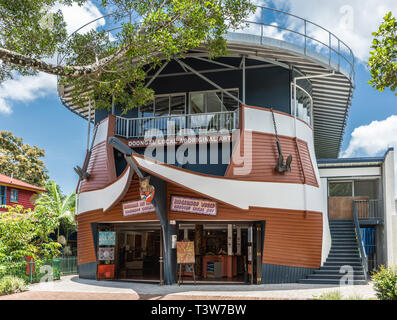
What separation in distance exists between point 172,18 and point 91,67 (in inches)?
112

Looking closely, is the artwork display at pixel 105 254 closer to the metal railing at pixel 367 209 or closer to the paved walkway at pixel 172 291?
the paved walkway at pixel 172 291

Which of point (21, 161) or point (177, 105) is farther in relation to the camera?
point (21, 161)

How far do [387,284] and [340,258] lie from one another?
24.4 ft

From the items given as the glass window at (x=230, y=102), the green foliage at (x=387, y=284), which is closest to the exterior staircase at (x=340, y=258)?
the green foliage at (x=387, y=284)

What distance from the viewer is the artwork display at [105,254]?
18.3 meters

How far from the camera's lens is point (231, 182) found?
16250mm

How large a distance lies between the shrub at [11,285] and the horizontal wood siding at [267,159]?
8.03 m

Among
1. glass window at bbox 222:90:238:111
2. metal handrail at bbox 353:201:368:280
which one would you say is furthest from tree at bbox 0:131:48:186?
metal handrail at bbox 353:201:368:280

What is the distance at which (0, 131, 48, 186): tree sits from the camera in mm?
36375

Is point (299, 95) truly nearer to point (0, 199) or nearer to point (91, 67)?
point (91, 67)

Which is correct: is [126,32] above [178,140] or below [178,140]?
above

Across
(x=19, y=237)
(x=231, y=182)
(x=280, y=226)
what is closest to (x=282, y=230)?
(x=280, y=226)

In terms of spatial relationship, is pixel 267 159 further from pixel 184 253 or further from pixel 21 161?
pixel 21 161

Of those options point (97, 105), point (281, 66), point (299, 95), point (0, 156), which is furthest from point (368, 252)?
point (0, 156)
